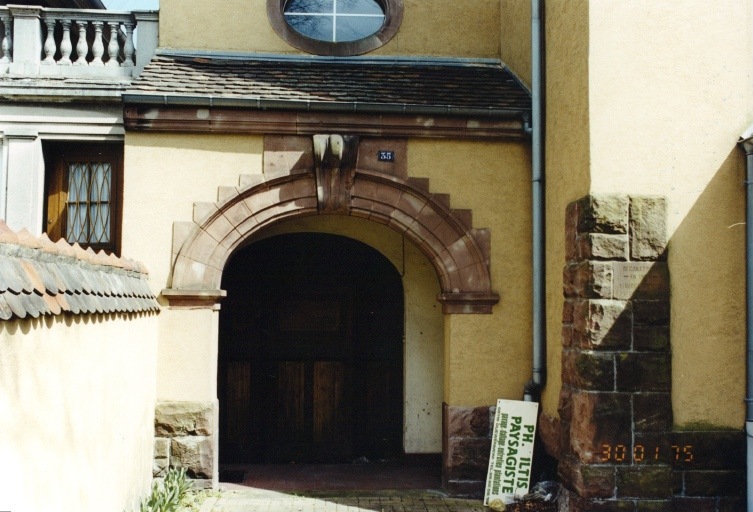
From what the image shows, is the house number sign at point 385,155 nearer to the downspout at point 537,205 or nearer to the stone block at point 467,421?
the downspout at point 537,205

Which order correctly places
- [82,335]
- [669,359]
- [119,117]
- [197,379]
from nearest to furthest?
[82,335], [669,359], [197,379], [119,117]

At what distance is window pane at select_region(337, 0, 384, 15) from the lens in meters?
8.59

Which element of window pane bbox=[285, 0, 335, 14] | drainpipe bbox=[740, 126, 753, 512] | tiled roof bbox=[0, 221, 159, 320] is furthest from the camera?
window pane bbox=[285, 0, 335, 14]

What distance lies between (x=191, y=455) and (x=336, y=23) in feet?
16.0

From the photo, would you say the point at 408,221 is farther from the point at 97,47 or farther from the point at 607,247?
the point at 97,47

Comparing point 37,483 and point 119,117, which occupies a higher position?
point 119,117

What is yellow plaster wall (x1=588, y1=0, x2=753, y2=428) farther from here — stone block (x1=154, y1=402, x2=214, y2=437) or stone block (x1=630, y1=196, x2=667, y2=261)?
stone block (x1=154, y1=402, x2=214, y2=437)

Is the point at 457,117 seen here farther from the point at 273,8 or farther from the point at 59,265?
the point at 59,265

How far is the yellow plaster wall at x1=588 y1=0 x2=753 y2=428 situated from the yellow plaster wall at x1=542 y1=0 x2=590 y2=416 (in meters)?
0.17

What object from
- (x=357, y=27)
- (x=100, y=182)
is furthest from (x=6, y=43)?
(x=357, y=27)

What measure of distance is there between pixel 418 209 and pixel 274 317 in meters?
2.36

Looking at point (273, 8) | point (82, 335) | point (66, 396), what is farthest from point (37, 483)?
point (273, 8)

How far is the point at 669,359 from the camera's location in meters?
5.90

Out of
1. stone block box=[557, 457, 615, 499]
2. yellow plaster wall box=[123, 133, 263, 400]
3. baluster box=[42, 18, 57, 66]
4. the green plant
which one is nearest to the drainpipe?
stone block box=[557, 457, 615, 499]
